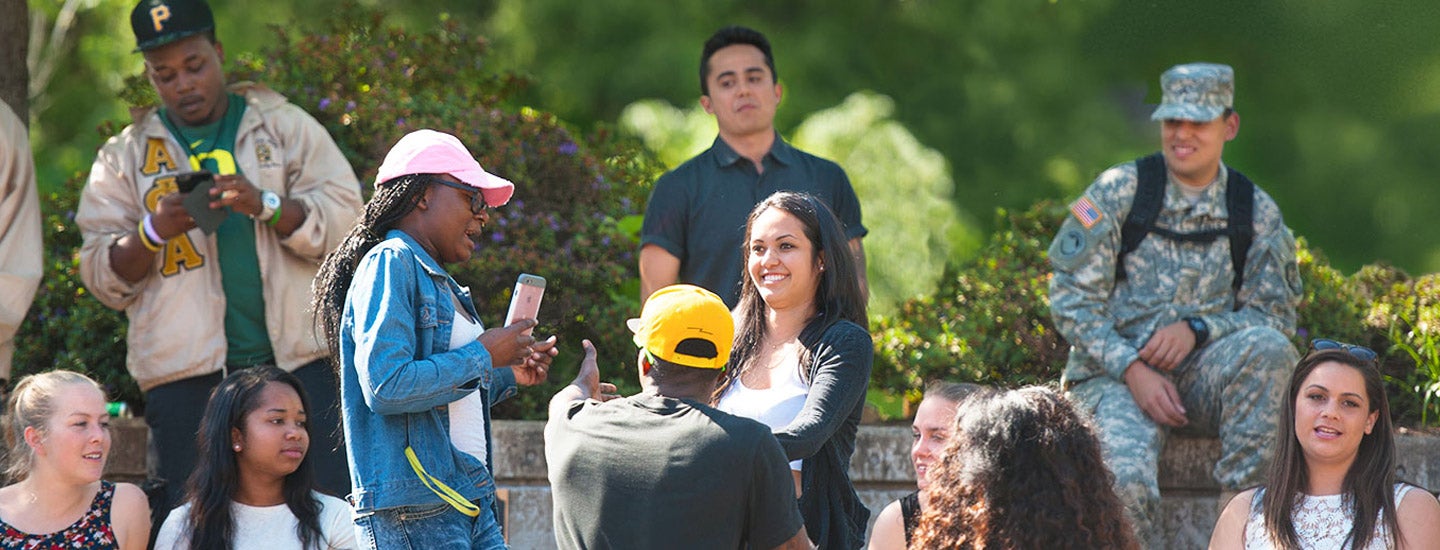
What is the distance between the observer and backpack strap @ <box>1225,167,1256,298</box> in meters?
6.71

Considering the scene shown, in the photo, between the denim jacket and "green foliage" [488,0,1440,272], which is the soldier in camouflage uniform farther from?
"green foliage" [488,0,1440,272]

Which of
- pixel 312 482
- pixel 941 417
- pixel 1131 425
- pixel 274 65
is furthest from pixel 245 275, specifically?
pixel 1131 425

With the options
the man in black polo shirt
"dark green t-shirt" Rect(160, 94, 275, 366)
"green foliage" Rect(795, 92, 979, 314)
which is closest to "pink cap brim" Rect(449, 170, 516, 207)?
the man in black polo shirt

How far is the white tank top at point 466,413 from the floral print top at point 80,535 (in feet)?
6.04

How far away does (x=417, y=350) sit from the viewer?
4145 millimetres

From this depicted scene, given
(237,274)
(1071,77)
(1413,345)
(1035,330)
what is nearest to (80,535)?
(237,274)

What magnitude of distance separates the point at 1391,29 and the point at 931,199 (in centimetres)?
418

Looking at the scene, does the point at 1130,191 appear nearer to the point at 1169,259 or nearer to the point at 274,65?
the point at 1169,259

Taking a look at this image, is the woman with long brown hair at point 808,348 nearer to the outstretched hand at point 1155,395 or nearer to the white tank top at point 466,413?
the white tank top at point 466,413

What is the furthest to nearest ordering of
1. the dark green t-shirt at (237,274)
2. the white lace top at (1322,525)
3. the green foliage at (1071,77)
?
the green foliage at (1071,77) < the dark green t-shirt at (237,274) < the white lace top at (1322,525)

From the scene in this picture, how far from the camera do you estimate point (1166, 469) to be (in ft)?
22.5

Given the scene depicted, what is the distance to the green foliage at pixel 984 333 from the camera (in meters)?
7.54

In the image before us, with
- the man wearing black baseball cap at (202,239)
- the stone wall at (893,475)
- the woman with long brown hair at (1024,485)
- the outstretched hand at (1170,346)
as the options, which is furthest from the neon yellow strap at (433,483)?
the outstretched hand at (1170,346)

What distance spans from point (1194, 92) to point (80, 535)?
4.30 m
